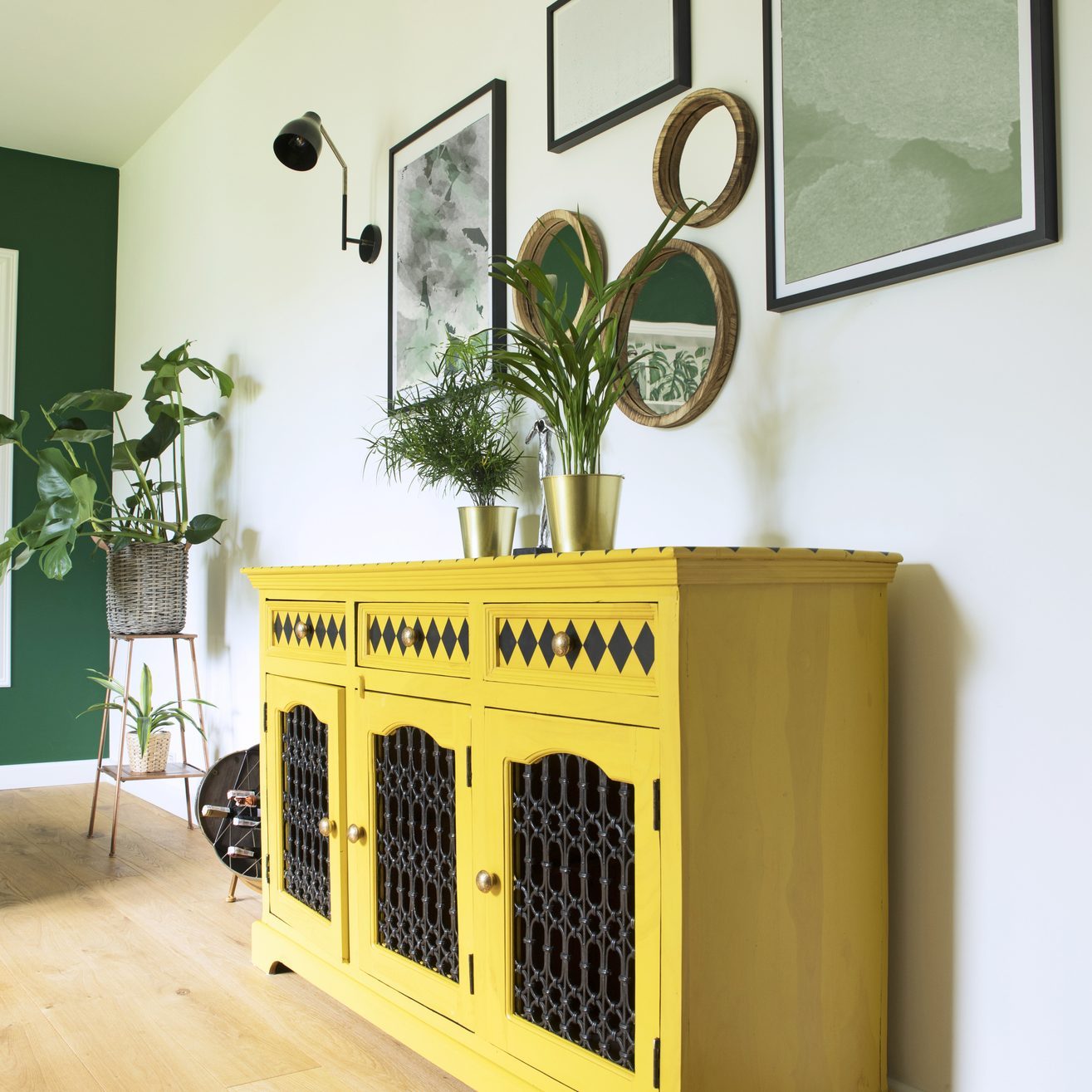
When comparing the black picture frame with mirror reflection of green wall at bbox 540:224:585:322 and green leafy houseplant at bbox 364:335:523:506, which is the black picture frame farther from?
green leafy houseplant at bbox 364:335:523:506

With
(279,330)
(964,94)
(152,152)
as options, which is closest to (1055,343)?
(964,94)

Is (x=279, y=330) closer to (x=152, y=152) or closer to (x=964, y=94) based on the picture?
(x=152, y=152)

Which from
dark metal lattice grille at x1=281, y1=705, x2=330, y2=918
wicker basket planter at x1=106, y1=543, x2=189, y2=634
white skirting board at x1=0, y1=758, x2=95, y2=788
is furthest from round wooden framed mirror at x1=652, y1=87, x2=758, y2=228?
white skirting board at x1=0, y1=758, x2=95, y2=788

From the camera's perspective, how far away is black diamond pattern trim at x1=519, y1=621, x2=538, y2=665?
5.44ft

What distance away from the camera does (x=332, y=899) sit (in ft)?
7.04

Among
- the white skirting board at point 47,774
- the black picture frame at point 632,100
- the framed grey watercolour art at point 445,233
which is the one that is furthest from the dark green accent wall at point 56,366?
the black picture frame at point 632,100

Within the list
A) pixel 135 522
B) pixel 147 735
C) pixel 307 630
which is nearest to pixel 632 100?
pixel 307 630

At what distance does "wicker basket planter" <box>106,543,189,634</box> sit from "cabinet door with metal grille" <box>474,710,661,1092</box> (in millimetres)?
2408

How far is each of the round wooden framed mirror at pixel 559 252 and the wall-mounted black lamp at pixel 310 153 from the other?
72cm

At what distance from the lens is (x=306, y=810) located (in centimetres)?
230

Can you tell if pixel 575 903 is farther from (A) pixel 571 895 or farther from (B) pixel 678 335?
(B) pixel 678 335

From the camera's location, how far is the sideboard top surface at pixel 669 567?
55.1 inches

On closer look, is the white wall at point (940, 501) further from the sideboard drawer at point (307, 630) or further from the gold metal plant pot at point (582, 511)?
the sideboard drawer at point (307, 630)

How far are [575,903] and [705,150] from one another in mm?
1325
